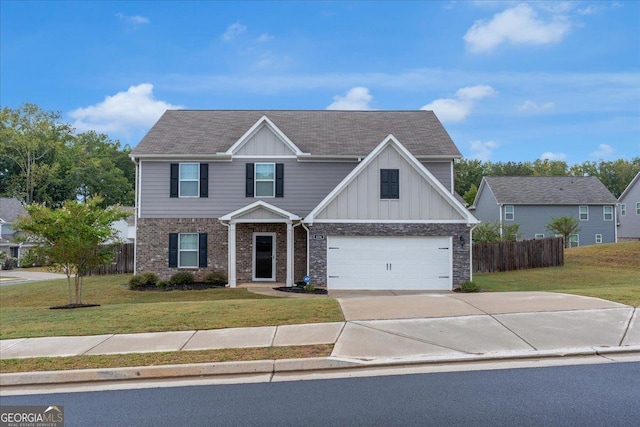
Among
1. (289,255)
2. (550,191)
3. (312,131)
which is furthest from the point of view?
(550,191)

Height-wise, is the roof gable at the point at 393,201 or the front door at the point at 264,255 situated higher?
the roof gable at the point at 393,201

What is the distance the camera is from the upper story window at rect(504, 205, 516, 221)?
41156 millimetres

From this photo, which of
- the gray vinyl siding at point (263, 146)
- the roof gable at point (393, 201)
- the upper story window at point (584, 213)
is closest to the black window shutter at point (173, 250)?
the gray vinyl siding at point (263, 146)

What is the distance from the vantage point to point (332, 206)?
1809cm

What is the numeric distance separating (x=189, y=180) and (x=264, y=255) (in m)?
4.61

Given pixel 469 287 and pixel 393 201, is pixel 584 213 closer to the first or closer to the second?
pixel 469 287

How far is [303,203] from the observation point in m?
21.1

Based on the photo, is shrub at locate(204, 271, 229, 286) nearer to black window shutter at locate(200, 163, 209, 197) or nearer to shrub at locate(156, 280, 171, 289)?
shrub at locate(156, 280, 171, 289)

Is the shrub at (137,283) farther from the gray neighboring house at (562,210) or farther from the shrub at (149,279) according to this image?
the gray neighboring house at (562,210)

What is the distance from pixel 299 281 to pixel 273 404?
48.1ft

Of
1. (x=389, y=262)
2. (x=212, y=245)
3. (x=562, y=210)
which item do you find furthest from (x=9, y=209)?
(x=562, y=210)

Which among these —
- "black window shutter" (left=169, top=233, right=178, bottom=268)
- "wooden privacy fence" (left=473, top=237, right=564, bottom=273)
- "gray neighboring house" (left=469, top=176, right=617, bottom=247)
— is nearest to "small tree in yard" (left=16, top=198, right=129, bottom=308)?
"black window shutter" (left=169, top=233, right=178, bottom=268)

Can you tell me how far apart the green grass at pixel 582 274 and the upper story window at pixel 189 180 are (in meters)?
12.3

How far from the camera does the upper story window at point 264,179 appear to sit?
21062 millimetres
